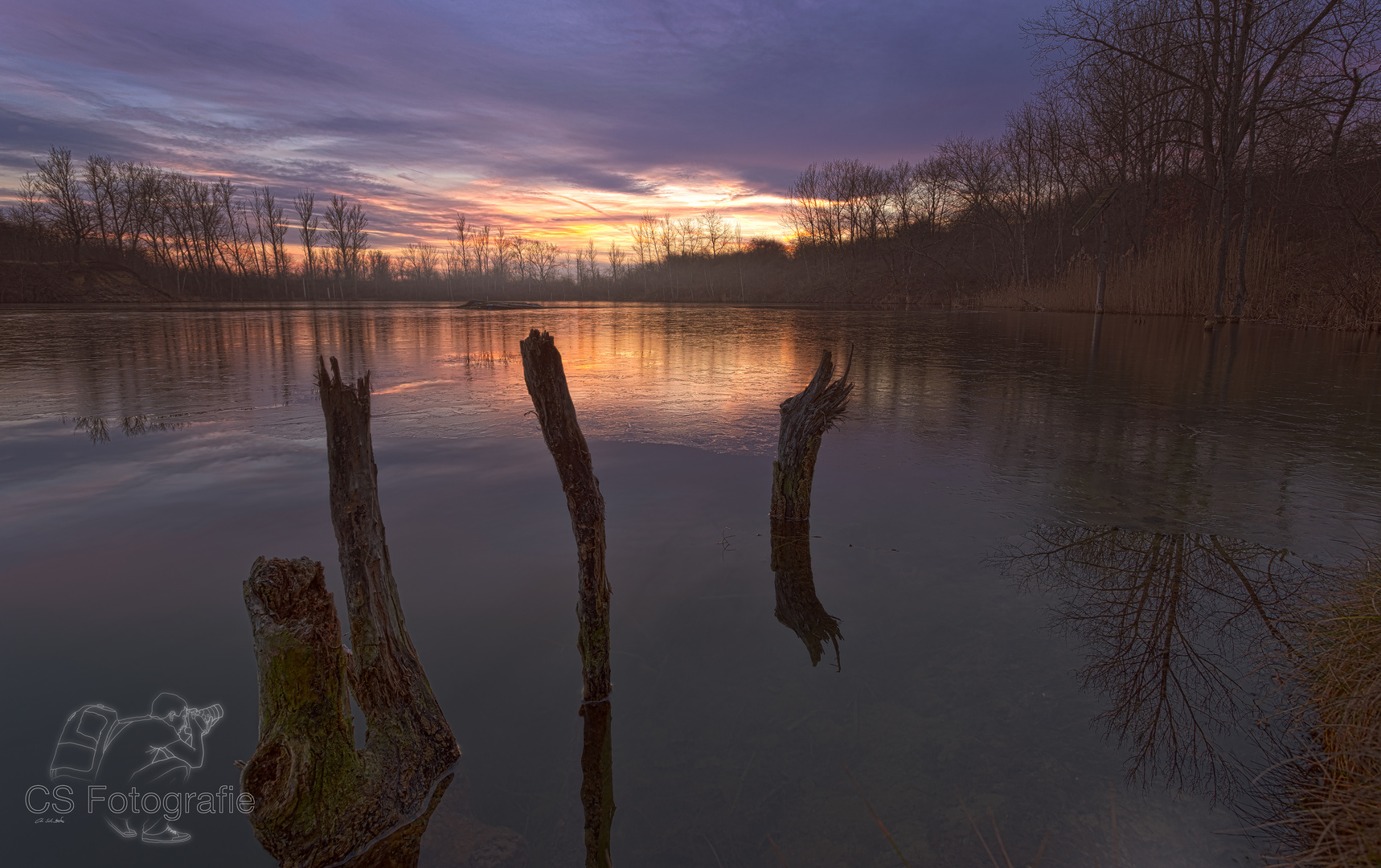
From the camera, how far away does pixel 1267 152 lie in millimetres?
23531

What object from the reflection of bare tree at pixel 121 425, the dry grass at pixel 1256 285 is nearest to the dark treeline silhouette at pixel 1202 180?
the dry grass at pixel 1256 285

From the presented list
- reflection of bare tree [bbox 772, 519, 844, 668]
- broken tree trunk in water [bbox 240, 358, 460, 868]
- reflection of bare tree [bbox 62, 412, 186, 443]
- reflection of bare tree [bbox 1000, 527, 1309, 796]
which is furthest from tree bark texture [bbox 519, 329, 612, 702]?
reflection of bare tree [bbox 62, 412, 186, 443]

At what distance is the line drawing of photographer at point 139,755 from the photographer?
2516 millimetres

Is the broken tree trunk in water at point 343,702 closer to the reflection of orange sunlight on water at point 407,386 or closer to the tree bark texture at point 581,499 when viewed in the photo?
the tree bark texture at point 581,499

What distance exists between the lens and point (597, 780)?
2.66 m

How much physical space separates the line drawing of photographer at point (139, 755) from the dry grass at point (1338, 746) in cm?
379

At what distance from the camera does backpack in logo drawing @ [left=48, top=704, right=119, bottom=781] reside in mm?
2701

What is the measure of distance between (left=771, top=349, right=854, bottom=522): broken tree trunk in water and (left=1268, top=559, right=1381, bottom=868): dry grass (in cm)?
280

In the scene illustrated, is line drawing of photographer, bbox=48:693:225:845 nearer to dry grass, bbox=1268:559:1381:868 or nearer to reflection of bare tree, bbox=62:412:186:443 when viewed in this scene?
dry grass, bbox=1268:559:1381:868

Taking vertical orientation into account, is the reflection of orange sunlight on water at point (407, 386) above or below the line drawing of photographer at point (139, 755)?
above

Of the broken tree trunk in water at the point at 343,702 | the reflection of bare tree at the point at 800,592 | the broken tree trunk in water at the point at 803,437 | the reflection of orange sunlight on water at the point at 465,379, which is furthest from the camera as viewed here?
the reflection of orange sunlight on water at the point at 465,379

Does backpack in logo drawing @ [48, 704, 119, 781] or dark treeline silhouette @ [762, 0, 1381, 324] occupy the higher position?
dark treeline silhouette @ [762, 0, 1381, 324]

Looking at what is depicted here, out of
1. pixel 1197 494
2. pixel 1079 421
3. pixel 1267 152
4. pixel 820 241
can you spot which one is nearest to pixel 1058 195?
pixel 1267 152

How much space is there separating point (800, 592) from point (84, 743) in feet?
11.6
